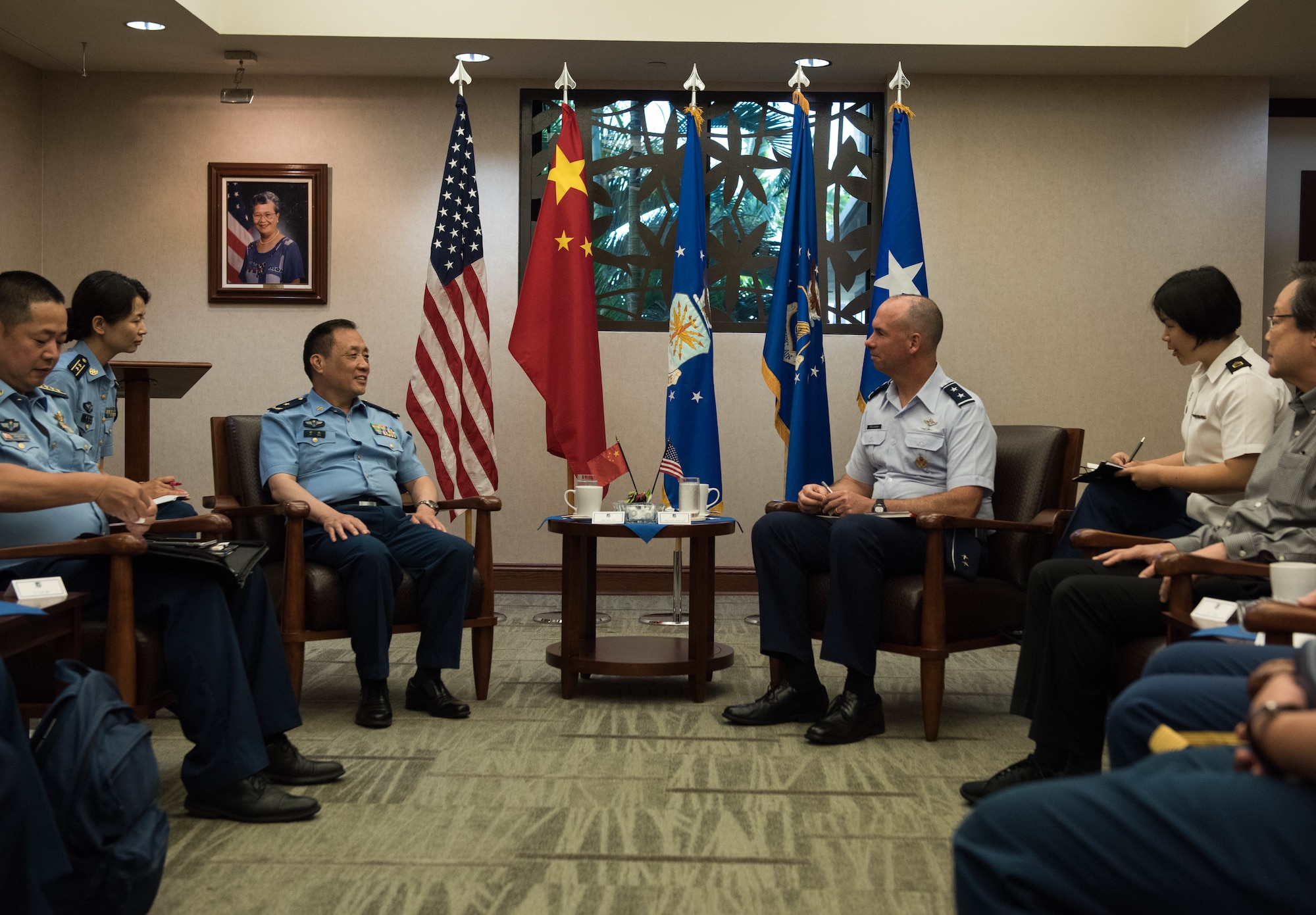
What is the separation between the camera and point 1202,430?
111 inches

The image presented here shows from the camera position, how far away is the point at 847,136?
5.74m

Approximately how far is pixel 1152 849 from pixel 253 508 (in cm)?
277

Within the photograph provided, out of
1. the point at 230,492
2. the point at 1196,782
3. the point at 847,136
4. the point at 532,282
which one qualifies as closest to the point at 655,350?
the point at 532,282

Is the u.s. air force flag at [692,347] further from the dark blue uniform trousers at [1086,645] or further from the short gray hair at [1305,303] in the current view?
the short gray hair at [1305,303]

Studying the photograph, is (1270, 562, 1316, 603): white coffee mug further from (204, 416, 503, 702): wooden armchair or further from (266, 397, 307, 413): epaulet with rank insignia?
(266, 397, 307, 413): epaulet with rank insignia

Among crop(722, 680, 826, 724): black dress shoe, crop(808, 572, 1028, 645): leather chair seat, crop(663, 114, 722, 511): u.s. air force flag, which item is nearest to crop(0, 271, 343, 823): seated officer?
crop(722, 680, 826, 724): black dress shoe

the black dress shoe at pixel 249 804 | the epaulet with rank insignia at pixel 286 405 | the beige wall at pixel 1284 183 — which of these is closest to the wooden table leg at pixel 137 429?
the epaulet with rank insignia at pixel 286 405

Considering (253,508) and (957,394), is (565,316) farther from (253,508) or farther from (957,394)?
(957,394)

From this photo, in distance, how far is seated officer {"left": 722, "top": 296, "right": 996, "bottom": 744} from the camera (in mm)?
3043

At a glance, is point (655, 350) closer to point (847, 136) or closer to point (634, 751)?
point (847, 136)

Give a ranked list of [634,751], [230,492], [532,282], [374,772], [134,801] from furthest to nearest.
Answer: [532,282]
[230,492]
[634,751]
[374,772]
[134,801]

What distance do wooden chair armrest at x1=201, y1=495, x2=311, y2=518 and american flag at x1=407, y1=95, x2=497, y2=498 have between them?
4.54 ft

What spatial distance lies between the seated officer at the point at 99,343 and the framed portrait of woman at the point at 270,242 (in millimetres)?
2273

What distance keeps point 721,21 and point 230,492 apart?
3.11m
